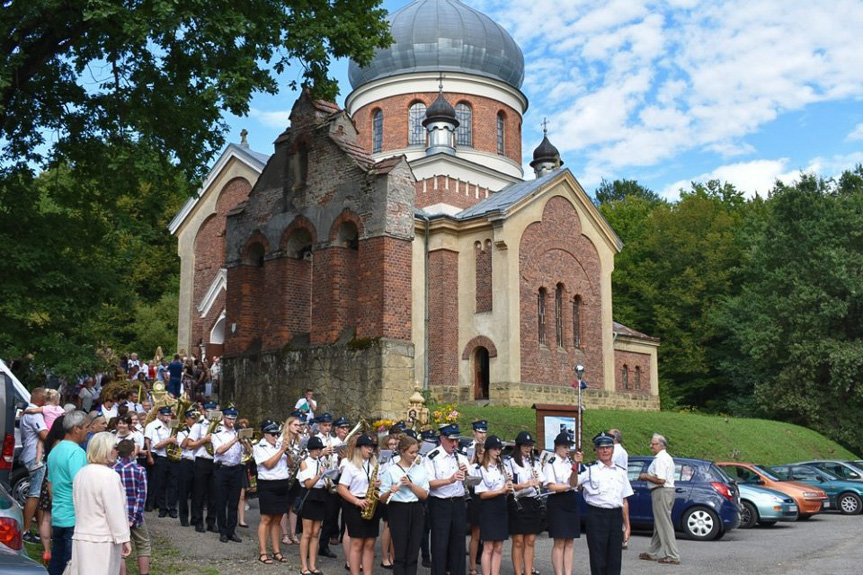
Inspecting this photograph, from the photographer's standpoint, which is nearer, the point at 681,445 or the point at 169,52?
→ the point at 169,52

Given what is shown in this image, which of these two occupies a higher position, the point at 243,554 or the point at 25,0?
the point at 25,0

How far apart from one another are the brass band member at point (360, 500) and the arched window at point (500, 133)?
101 feet

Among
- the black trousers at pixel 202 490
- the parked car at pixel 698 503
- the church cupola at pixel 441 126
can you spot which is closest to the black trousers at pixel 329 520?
the black trousers at pixel 202 490

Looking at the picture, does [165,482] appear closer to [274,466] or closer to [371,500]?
[274,466]

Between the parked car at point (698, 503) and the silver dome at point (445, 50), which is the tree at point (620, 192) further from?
the parked car at point (698, 503)

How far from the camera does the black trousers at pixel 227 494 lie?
11.8 metres

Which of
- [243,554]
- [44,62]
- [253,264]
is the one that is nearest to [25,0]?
[44,62]

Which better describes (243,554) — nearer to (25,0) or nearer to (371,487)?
(371,487)

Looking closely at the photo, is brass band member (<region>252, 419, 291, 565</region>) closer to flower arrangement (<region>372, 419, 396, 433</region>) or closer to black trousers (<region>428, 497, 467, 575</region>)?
black trousers (<region>428, 497, 467, 575</region>)

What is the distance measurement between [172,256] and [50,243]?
37.7 meters

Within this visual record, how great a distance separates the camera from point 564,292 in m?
32.8

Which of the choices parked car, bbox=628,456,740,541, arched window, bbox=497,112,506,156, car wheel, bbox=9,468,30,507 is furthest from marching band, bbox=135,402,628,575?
arched window, bbox=497,112,506,156

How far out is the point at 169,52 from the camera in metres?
13.5

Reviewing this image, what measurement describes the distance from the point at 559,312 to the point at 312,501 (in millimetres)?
23099
